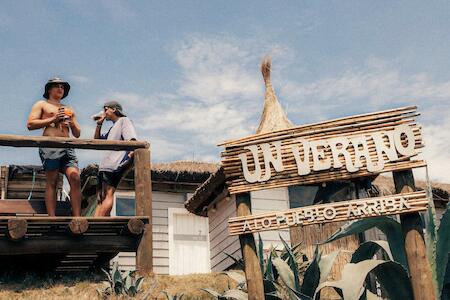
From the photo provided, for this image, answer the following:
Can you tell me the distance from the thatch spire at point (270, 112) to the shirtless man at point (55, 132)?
8637 millimetres

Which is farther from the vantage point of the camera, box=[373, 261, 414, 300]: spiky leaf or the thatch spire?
the thatch spire

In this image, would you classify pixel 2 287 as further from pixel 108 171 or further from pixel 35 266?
pixel 108 171

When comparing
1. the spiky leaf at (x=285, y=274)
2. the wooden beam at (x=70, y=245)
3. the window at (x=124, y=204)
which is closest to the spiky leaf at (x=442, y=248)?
the spiky leaf at (x=285, y=274)

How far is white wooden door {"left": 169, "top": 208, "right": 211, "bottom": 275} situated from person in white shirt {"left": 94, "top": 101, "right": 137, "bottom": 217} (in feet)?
30.3

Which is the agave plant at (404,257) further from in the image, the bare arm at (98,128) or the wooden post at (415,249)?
the bare arm at (98,128)

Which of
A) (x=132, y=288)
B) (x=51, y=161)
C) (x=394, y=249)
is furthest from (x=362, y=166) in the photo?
(x=51, y=161)

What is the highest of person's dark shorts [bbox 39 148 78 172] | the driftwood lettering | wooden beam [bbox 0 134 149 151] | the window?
the window

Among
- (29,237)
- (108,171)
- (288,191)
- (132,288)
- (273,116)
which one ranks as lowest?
(132,288)

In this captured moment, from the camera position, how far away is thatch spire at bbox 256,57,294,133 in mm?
17828

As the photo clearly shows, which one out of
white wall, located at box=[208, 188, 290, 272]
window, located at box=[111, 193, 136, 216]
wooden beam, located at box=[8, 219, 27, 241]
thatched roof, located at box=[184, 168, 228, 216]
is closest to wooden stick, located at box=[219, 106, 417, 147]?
wooden beam, located at box=[8, 219, 27, 241]

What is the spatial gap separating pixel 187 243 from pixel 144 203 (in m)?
10.2

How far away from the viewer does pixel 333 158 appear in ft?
23.1

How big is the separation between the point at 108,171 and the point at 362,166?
A: 426 cm

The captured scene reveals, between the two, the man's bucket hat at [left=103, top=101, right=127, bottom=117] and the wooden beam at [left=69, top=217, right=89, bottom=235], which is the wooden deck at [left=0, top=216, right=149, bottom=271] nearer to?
the wooden beam at [left=69, top=217, right=89, bottom=235]
